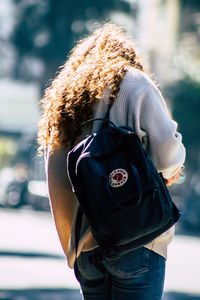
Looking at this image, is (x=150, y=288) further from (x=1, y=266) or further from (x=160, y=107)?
(x=1, y=266)

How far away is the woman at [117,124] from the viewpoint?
6.99 feet

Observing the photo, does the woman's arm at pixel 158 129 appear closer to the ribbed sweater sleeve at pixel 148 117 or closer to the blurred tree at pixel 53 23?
the ribbed sweater sleeve at pixel 148 117

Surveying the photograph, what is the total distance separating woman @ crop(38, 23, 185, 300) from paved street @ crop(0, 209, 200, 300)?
420cm

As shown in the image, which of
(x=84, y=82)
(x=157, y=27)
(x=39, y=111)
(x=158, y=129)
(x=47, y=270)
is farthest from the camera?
(x=157, y=27)

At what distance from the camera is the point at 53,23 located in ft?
83.8

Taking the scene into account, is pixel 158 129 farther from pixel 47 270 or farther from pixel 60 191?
pixel 47 270

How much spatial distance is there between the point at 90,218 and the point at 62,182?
349 mm

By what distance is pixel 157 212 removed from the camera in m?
2.01

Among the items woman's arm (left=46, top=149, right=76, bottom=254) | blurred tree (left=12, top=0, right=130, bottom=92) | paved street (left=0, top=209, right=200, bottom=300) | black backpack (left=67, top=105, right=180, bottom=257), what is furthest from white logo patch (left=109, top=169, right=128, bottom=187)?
blurred tree (left=12, top=0, right=130, bottom=92)

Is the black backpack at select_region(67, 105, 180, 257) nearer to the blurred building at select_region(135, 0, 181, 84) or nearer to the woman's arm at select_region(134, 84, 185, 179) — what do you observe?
the woman's arm at select_region(134, 84, 185, 179)

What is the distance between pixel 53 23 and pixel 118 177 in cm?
2420

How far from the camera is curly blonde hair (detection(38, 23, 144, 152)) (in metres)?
2.29

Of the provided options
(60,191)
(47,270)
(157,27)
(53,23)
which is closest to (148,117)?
(60,191)

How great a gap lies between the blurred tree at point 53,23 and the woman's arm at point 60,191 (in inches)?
904
